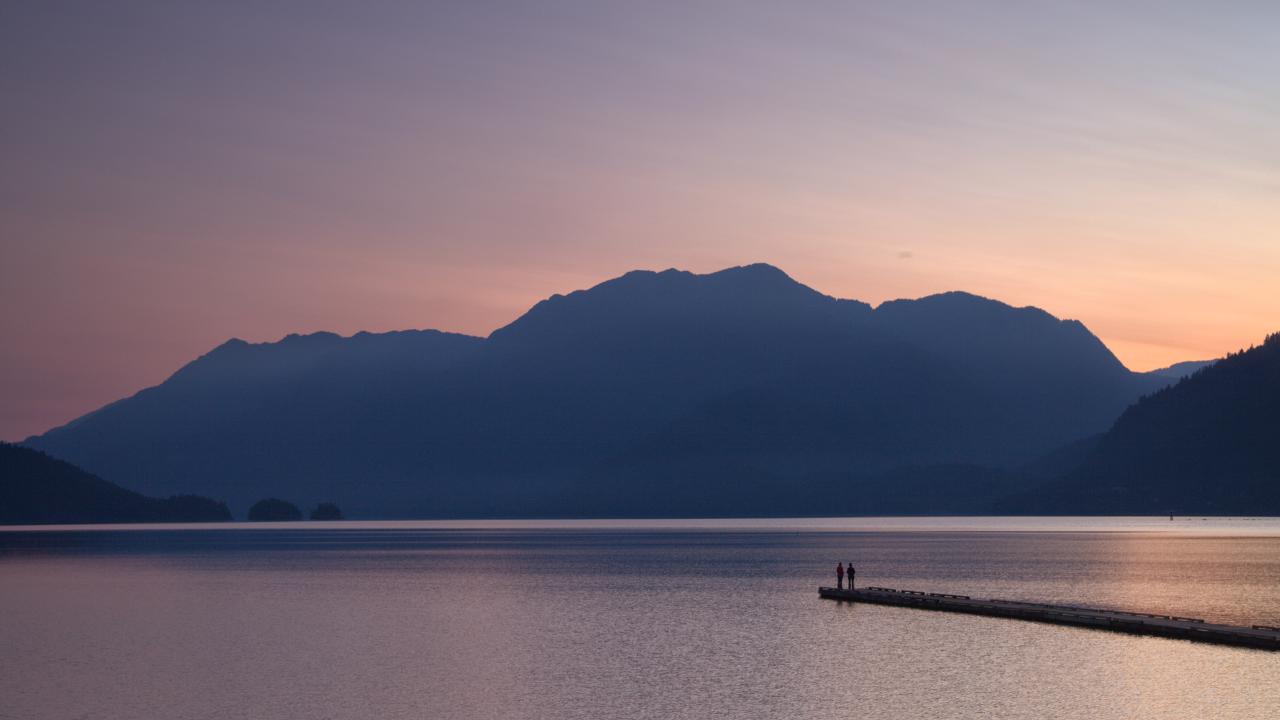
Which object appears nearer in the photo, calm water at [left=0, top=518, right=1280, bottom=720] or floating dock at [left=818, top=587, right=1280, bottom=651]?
calm water at [left=0, top=518, right=1280, bottom=720]

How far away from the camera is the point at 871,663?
215 ft

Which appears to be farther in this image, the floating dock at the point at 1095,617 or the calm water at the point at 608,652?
the floating dock at the point at 1095,617

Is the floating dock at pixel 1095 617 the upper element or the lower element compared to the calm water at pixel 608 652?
upper

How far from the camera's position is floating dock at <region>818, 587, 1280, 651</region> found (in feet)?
223

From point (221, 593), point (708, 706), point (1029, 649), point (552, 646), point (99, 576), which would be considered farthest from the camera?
point (99, 576)

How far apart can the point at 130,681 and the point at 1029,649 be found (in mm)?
45045

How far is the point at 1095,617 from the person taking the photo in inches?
3071

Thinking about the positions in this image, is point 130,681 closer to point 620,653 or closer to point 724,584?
point 620,653

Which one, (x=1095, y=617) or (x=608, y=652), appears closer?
(x=608, y=652)

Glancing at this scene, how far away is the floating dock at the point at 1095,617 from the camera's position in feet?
223

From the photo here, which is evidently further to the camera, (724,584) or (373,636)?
(724,584)

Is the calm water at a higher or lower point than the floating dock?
lower

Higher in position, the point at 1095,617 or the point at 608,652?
the point at 1095,617

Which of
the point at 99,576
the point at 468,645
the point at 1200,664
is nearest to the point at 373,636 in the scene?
the point at 468,645
